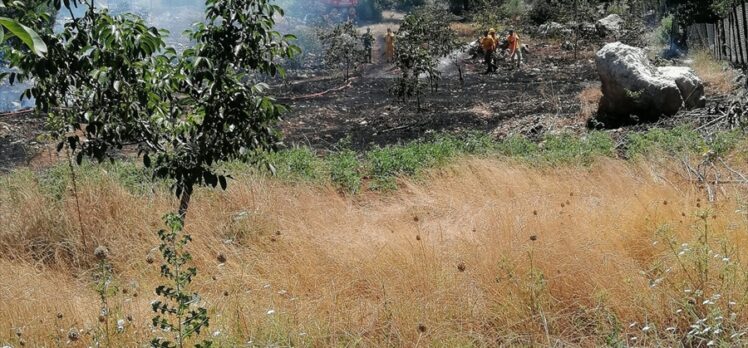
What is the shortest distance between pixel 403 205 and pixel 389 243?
2.00 m

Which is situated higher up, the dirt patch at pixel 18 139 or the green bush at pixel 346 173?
the dirt patch at pixel 18 139

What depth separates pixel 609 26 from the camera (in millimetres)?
25406

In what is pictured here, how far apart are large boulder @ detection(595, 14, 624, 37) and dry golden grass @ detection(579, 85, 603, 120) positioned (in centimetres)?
1221

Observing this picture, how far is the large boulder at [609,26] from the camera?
24609mm

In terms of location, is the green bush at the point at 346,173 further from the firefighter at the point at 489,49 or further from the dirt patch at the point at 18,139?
the firefighter at the point at 489,49

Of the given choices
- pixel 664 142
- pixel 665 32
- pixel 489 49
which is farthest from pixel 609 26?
pixel 664 142

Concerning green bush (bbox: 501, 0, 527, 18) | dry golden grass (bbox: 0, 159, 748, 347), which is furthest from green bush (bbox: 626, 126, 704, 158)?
green bush (bbox: 501, 0, 527, 18)

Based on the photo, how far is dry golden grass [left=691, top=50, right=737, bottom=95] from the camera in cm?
1171

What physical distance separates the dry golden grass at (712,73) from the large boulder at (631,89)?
1720mm

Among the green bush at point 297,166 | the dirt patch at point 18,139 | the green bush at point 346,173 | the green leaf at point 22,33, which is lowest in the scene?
the green bush at point 346,173

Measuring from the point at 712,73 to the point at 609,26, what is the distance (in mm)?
12565

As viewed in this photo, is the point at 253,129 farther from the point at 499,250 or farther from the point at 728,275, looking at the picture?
the point at 728,275

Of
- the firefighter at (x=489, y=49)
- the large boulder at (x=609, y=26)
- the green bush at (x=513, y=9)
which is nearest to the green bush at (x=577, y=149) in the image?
the firefighter at (x=489, y=49)

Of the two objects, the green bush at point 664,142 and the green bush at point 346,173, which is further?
the green bush at point 346,173
